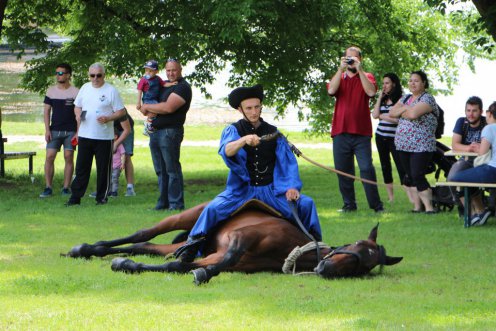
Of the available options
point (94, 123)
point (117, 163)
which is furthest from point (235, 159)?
point (117, 163)

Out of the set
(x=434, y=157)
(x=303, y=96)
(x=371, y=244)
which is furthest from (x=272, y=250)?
(x=303, y=96)

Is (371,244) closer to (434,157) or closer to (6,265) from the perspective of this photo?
(6,265)

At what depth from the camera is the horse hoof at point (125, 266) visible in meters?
8.03

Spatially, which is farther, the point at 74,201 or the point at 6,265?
the point at 74,201

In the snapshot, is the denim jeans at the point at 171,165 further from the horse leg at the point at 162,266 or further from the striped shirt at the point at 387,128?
the horse leg at the point at 162,266

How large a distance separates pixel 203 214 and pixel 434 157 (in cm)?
591

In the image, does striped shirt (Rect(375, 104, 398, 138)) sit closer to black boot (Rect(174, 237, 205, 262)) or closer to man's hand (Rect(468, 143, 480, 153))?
man's hand (Rect(468, 143, 480, 153))

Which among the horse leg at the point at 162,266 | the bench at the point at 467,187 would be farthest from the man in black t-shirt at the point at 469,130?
the horse leg at the point at 162,266

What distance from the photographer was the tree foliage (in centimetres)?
1647

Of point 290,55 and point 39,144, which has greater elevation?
point 290,55

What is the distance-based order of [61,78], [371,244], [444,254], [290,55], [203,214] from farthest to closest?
1. [290,55]
2. [61,78]
3. [444,254]
4. [203,214]
5. [371,244]

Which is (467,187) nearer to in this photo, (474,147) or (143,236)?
(474,147)

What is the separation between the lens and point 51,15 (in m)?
18.7

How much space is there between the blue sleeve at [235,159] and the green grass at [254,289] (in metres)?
1.01
